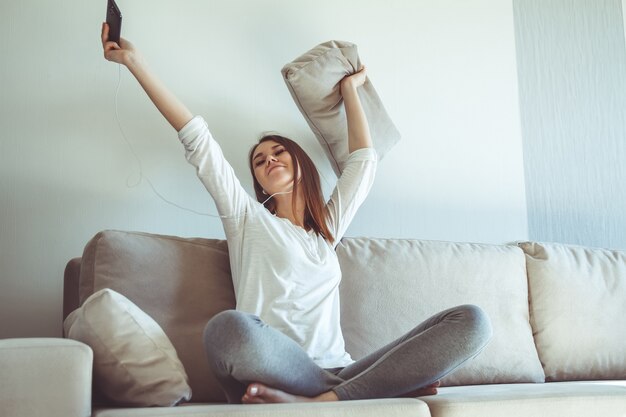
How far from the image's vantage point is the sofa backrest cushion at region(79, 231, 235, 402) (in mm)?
1772

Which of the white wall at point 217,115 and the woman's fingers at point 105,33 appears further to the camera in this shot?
the white wall at point 217,115

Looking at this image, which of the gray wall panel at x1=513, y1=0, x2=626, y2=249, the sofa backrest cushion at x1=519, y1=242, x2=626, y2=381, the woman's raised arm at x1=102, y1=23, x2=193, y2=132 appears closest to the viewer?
the woman's raised arm at x1=102, y1=23, x2=193, y2=132

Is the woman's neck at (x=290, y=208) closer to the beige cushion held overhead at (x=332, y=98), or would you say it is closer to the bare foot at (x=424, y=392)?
the beige cushion held overhead at (x=332, y=98)

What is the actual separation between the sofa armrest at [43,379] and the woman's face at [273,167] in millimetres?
893

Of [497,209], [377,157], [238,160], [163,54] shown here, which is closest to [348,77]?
[377,157]

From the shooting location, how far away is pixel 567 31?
2795mm

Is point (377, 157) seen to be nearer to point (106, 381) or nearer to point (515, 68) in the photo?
point (515, 68)

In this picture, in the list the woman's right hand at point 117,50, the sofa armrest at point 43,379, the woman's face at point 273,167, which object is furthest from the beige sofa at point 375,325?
the woman's right hand at point 117,50

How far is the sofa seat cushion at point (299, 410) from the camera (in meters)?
1.26

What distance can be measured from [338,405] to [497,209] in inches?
56.2

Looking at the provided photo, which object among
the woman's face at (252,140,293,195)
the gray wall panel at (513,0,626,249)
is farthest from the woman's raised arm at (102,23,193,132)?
the gray wall panel at (513,0,626,249)

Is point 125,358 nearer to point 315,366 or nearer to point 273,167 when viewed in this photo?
point 315,366

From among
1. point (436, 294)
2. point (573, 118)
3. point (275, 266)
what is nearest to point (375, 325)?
point (436, 294)

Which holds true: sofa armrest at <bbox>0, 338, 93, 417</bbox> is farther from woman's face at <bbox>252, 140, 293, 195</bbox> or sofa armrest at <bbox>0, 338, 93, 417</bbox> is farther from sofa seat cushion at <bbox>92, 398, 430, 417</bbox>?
woman's face at <bbox>252, 140, 293, 195</bbox>
